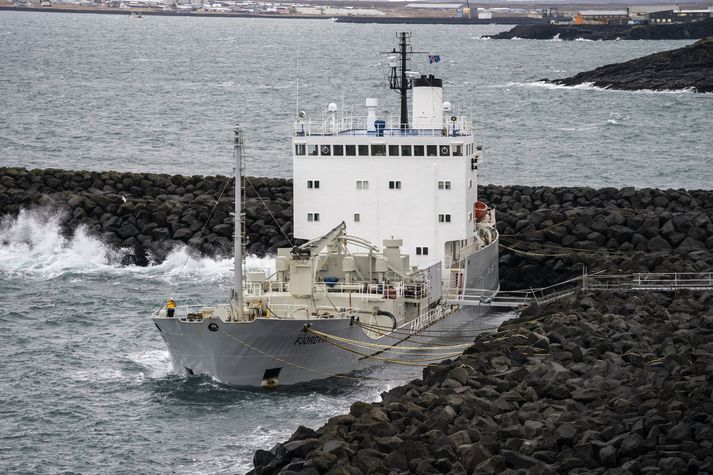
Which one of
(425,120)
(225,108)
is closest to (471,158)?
(425,120)

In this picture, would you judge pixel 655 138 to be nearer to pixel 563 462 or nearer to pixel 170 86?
pixel 170 86

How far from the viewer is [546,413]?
19781mm

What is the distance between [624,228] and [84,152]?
37.3 metres

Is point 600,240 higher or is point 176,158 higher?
point 176,158

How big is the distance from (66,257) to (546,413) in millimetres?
21643

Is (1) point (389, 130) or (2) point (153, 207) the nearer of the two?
(1) point (389, 130)

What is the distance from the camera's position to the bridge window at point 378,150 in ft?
99.1

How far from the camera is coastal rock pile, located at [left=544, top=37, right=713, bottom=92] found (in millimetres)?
102488

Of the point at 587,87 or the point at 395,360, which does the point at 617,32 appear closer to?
the point at 587,87

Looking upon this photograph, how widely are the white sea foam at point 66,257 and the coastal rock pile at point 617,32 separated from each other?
449 ft

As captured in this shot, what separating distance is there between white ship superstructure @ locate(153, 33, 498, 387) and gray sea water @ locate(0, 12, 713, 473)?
669 mm

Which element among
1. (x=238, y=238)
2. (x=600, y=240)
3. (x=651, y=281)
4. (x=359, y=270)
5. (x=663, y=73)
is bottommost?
(x=651, y=281)

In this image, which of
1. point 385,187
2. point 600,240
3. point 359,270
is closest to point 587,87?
point 600,240

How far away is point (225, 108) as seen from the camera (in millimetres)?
89438
